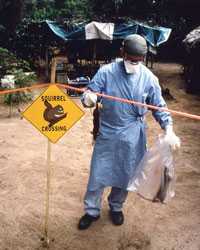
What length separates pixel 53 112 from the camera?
365 centimetres

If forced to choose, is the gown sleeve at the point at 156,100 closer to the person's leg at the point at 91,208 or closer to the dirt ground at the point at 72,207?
the person's leg at the point at 91,208

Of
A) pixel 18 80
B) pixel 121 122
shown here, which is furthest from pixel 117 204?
pixel 18 80

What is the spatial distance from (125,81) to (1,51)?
393 inches

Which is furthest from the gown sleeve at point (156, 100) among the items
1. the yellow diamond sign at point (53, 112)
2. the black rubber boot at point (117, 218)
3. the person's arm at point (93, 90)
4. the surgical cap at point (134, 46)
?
the black rubber boot at point (117, 218)

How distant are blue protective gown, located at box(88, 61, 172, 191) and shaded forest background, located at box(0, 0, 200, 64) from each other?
12.8m

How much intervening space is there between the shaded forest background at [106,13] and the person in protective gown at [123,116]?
1280 cm

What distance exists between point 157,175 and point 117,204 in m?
0.80

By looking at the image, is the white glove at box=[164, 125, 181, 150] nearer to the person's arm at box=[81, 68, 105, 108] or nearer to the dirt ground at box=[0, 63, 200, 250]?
the person's arm at box=[81, 68, 105, 108]

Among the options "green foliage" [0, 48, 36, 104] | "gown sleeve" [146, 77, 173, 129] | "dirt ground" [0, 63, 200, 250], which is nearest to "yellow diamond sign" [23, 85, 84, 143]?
"gown sleeve" [146, 77, 173, 129]

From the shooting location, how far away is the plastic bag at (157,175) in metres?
3.62

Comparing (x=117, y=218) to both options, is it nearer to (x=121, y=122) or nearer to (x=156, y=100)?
(x=121, y=122)

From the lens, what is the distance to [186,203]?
494 cm

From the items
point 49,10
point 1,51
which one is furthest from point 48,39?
point 49,10

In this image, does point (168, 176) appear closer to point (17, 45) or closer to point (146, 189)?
point (146, 189)
